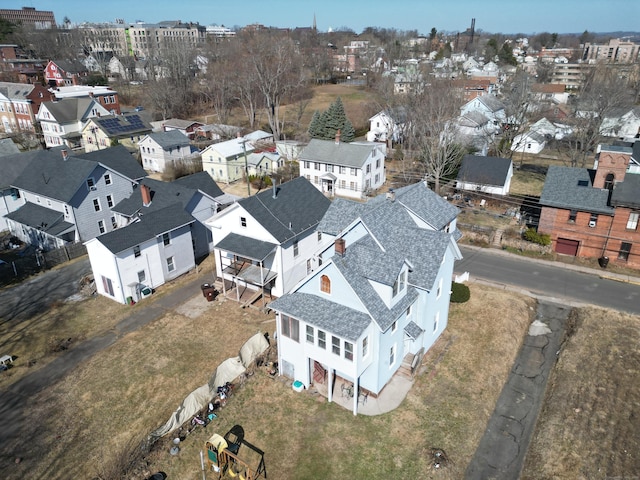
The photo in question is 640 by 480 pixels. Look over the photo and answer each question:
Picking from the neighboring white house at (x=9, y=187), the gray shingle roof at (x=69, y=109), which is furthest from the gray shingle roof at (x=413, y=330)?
the gray shingle roof at (x=69, y=109)

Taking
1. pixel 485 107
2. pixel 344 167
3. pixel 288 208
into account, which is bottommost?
pixel 344 167

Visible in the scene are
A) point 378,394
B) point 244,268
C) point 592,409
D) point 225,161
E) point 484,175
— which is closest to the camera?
point 592,409

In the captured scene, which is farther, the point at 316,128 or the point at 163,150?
the point at 316,128

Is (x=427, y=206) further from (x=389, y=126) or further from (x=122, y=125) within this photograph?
(x=122, y=125)

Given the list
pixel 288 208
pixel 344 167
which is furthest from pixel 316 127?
pixel 288 208

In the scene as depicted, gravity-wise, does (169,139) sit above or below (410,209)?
below

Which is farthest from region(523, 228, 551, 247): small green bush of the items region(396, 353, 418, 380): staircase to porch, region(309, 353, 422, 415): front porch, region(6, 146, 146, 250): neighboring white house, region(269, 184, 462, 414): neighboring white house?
region(6, 146, 146, 250): neighboring white house
